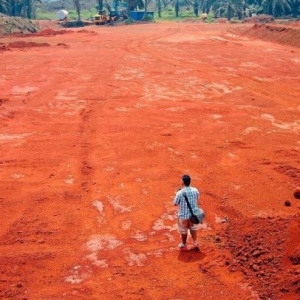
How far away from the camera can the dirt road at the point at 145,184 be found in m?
6.49

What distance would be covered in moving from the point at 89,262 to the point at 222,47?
29142mm

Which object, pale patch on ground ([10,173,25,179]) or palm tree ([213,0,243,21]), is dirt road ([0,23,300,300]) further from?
palm tree ([213,0,243,21])

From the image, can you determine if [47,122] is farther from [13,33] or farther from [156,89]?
[13,33]

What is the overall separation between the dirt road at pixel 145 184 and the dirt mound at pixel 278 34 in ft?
50.4

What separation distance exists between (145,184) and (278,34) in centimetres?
3219

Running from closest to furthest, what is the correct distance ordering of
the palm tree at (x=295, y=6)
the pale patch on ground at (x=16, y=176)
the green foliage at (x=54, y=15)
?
1. the pale patch on ground at (x=16, y=176)
2. the palm tree at (x=295, y=6)
3. the green foliage at (x=54, y=15)

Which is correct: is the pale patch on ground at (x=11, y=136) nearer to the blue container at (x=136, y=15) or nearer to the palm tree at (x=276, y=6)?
the blue container at (x=136, y=15)

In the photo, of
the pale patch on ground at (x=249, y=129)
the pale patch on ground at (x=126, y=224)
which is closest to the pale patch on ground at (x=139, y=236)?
the pale patch on ground at (x=126, y=224)

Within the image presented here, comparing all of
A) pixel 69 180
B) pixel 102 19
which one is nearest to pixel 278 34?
pixel 102 19

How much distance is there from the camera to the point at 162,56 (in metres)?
28.6

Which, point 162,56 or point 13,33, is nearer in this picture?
point 162,56

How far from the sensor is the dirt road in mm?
6492

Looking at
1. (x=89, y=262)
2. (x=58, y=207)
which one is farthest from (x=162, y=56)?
(x=89, y=262)

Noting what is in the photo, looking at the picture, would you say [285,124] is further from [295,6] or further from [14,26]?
[295,6]
